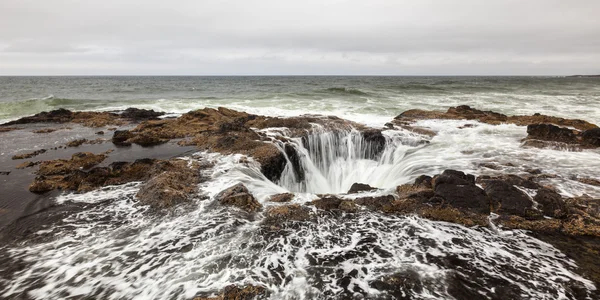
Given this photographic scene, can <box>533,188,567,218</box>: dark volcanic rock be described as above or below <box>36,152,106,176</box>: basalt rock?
below

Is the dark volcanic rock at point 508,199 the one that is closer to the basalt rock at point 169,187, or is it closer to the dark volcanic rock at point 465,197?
the dark volcanic rock at point 465,197

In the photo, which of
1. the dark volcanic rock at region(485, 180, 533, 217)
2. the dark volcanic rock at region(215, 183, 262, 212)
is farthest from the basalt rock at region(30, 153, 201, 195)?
the dark volcanic rock at region(485, 180, 533, 217)

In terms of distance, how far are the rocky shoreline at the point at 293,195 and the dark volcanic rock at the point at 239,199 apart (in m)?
0.02

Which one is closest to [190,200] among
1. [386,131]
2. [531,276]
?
[531,276]

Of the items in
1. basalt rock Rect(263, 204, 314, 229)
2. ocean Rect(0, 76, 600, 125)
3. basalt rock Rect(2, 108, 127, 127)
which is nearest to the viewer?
basalt rock Rect(263, 204, 314, 229)

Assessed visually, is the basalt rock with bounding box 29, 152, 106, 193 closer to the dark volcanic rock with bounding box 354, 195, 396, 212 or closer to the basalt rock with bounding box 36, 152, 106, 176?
the basalt rock with bounding box 36, 152, 106, 176

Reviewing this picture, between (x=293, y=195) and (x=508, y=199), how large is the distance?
4788 mm

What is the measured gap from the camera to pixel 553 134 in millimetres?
11039

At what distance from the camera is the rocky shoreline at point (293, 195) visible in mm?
5504

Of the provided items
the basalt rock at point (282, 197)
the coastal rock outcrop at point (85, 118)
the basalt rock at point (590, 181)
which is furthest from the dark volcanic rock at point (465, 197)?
the coastal rock outcrop at point (85, 118)

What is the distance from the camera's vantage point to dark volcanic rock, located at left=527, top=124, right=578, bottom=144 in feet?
35.4

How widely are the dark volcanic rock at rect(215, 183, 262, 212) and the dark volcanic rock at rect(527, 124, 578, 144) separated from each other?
37.4 feet

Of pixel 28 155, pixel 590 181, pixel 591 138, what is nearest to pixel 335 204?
pixel 590 181

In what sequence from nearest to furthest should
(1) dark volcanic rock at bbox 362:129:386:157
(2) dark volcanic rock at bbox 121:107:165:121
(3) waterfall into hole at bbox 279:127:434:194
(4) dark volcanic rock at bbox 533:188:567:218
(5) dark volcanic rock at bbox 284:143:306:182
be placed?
(4) dark volcanic rock at bbox 533:188:567:218 → (3) waterfall into hole at bbox 279:127:434:194 → (5) dark volcanic rock at bbox 284:143:306:182 → (1) dark volcanic rock at bbox 362:129:386:157 → (2) dark volcanic rock at bbox 121:107:165:121
